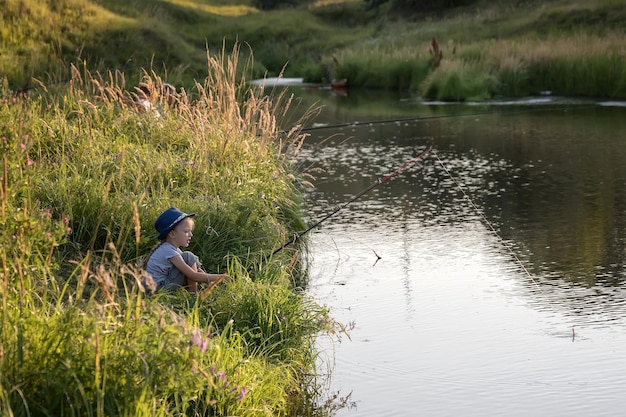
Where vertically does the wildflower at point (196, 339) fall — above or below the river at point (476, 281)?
above

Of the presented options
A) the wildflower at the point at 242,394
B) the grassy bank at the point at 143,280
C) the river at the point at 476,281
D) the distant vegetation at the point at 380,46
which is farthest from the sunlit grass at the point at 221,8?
the wildflower at the point at 242,394

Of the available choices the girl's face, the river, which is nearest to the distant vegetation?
the river

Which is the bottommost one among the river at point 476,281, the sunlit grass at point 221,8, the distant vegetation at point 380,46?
the sunlit grass at point 221,8

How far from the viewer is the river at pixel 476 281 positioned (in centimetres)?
511

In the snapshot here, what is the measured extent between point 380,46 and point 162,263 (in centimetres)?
2817

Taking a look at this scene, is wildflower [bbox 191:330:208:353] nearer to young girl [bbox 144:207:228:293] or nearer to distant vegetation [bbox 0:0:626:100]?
young girl [bbox 144:207:228:293]

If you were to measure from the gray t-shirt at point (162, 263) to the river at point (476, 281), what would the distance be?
875 millimetres

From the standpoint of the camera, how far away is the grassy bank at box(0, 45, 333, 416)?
363 centimetres

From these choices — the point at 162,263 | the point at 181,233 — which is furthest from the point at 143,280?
the point at 181,233

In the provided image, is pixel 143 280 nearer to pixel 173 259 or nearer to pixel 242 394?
pixel 173 259

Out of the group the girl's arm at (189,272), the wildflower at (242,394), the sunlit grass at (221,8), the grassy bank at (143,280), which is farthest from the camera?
the sunlit grass at (221,8)

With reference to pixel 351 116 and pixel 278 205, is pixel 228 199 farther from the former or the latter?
pixel 351 116

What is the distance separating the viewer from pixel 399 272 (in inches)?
292

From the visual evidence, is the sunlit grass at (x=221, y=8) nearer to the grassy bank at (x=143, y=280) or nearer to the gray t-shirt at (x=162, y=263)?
the grassy bank at (x=143, y=280)
